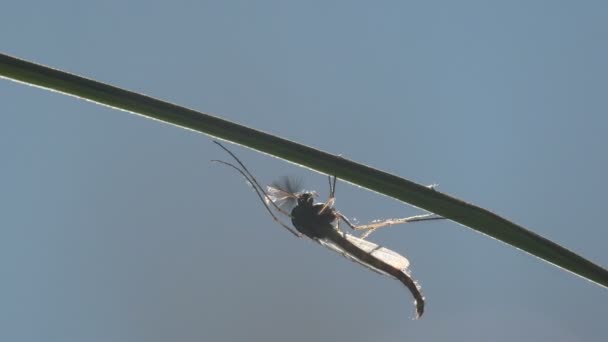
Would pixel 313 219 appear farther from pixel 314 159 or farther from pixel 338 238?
pixel 314 159

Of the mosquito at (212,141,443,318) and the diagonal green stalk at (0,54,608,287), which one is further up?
the mosquito at (212,141,443,318)

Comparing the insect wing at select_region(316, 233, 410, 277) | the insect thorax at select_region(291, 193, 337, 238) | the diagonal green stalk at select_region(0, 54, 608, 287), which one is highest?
the insect thorax at select_region(291, 193, 337, 238)

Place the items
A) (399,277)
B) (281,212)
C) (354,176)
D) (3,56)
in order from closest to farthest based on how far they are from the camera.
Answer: (3,56)
(354,176)
(399,277)
(281,212)

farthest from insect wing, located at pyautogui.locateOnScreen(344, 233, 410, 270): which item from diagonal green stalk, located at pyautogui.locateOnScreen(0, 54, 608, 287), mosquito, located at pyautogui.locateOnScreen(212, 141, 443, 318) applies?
diagonal green stalk, located at pyautogui.locateOnScreen(0, 54, 608, 287)

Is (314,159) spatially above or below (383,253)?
below

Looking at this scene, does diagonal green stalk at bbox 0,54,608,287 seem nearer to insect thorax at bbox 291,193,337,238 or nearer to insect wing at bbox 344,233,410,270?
insect wing at bbox 344,233,410,270

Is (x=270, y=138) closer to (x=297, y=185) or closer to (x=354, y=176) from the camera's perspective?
(x=354, y=176)

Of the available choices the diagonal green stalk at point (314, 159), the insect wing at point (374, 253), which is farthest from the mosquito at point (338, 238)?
the diagonal green stalk at point (314, 159)

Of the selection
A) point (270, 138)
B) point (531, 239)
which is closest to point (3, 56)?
point (270, 138)

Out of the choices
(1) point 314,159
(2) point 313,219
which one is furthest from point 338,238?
(1) point 314,159
